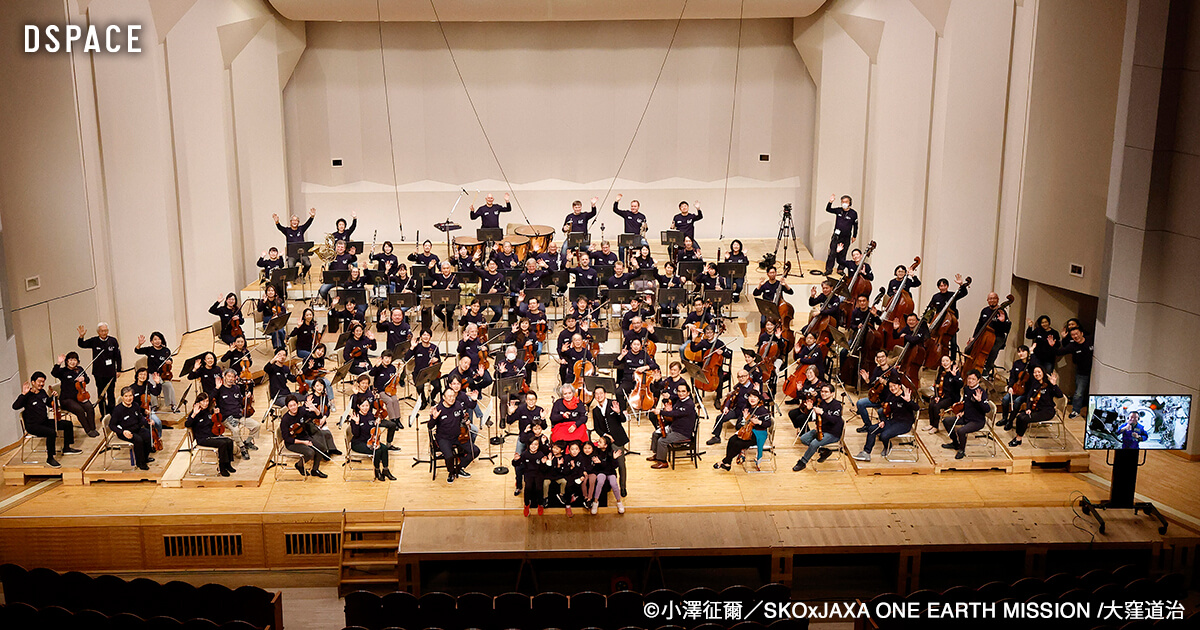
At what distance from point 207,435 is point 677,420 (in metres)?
5.02

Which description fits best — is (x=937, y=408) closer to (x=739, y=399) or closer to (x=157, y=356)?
(x=739, y=399)

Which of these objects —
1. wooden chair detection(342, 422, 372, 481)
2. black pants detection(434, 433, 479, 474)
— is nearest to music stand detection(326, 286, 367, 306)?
wooden chair detection(342, 422, 372, 481)

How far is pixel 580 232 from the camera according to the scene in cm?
1683

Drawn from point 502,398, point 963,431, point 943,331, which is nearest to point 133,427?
point 502,398

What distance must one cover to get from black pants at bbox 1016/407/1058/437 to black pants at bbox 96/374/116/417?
10.4 meters

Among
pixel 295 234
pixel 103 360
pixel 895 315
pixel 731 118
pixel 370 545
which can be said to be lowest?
pixel 370 545

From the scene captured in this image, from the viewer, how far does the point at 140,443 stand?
433 inches

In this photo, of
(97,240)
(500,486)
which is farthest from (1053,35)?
(97,240)

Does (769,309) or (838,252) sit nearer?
(769,309)

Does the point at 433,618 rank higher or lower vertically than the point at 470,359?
lower

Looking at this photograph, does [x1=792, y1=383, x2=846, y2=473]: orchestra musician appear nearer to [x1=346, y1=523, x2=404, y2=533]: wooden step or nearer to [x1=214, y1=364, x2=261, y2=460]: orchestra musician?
[x1=346, y1=523, x2=404, y2=533]: wooden step

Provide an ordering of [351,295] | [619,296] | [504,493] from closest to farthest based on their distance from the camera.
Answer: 1. [504,493]
2. [619,296]
3. [351,295]

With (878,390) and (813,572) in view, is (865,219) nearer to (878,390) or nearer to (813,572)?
(878,390)

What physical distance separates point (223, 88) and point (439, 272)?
4.74m
